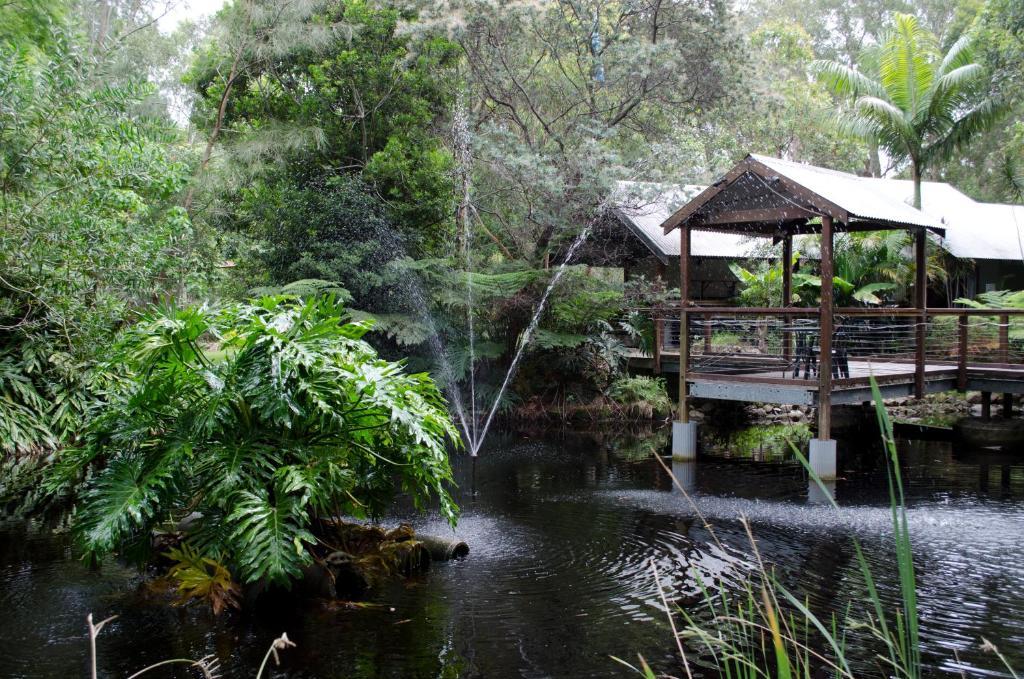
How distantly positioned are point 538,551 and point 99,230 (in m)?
5.97

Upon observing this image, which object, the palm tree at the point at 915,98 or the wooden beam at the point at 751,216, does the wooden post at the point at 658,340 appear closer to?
the wooden beam at the point at 751,216

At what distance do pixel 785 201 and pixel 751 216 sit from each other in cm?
58

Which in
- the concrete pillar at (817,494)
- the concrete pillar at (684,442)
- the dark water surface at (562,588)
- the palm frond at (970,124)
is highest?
the palm frond at (970,124)

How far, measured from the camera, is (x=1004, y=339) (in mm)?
12383

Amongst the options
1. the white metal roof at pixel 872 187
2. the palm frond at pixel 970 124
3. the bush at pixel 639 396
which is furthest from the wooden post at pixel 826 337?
the palm frond at pixel 970 124

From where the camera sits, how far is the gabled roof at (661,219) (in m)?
15.7

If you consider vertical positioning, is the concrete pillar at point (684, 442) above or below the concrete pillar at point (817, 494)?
above

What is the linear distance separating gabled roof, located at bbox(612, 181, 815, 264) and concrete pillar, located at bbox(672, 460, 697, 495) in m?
5.11

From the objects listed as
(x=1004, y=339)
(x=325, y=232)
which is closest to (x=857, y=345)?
(x=1004, y=339)

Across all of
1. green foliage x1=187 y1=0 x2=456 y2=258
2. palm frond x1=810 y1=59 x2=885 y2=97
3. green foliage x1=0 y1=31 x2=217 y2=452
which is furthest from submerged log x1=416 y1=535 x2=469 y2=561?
palm frond x1=810 y1=59 x2=885 y2=97

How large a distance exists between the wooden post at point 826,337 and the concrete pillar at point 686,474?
1.62 metres

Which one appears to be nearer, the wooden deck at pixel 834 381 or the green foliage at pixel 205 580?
the green foliage at pixel 205 580

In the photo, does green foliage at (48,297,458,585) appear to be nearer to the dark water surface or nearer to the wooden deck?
the dark water surface

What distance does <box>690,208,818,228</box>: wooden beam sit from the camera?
33.5ft
